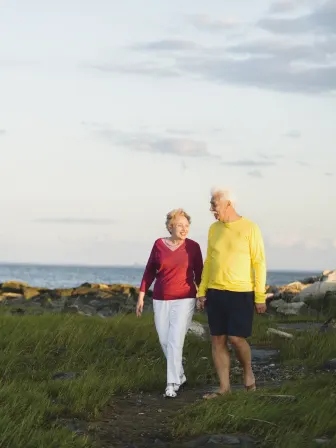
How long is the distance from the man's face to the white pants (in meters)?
1.19

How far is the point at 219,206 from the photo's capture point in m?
8.97

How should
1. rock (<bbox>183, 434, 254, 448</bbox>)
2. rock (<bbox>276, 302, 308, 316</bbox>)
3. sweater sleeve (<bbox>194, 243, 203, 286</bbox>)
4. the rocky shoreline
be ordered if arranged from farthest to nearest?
rock (<bbox>276, 302, 308, 316</bbox>), the rocky shoreline, sweater sleeve (<bbox>194, 243, 203, 286</bbox>), rock (<bbox>183, 434, 254, 448</bbox>)

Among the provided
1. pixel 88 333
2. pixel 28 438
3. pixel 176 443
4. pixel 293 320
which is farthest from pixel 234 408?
pixel 293 320

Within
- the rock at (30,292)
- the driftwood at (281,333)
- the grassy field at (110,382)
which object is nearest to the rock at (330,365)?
the grassy field at (110,382)

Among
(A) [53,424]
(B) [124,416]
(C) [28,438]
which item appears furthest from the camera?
(B) [124,416]

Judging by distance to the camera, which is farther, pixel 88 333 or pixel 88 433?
pixel 88 333

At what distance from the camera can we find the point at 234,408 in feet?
26.1

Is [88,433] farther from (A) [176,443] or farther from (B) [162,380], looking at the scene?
(B) [162,380]

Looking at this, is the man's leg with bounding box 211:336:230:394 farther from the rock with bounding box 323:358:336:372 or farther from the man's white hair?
the rock with bounding box 323:358:336:372

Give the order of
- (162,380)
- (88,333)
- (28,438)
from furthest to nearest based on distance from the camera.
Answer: (88,333) < (162,380) < (28,438)

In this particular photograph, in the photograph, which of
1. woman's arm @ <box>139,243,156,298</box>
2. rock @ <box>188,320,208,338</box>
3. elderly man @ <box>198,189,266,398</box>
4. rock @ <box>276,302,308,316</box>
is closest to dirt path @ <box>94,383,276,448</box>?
elderly man @ <box>198,189,266,398</box>

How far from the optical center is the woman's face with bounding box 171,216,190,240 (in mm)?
9469

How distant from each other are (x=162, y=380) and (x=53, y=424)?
110 inches

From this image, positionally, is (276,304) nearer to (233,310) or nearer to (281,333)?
(281,333)
